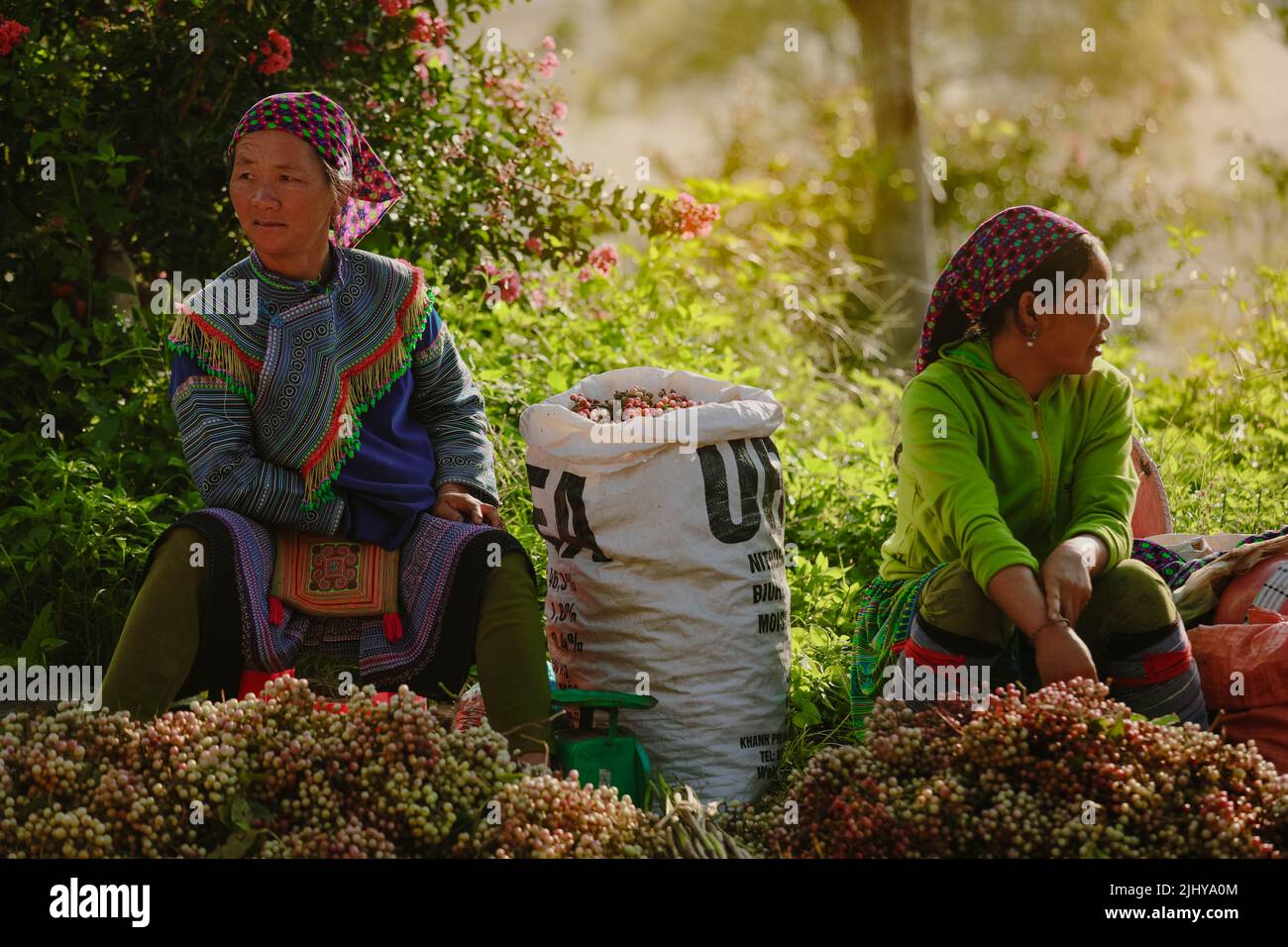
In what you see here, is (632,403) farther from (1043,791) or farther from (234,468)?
(1043,791)

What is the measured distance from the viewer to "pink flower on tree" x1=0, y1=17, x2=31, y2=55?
14.3ft

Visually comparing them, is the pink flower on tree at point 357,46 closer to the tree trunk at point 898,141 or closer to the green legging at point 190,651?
the green legging at point 190,651

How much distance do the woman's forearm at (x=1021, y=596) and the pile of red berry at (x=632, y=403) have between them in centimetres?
91

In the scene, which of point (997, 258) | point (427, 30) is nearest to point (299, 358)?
point (997, 258)

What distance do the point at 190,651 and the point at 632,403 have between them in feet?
3.88

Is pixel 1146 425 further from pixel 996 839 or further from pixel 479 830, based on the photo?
pixel 479 830

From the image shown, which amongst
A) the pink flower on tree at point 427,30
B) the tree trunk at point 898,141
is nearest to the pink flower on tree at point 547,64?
the pink flower on tree at point 427,30

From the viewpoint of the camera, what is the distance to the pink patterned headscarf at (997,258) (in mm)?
3174

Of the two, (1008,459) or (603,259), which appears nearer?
(1008,459)

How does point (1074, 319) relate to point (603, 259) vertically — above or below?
below

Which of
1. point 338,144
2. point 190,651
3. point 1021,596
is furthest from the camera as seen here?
point 338,144

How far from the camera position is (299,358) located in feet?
10.8

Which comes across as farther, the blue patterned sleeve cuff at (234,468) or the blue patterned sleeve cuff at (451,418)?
the blue patterned sleeve cuff at (451,418)
